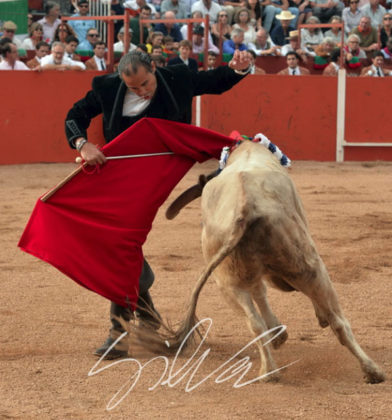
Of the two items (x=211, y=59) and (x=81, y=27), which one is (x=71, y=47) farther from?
(x=211, y=59)

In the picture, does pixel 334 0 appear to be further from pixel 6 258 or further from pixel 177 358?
pixel 177 358

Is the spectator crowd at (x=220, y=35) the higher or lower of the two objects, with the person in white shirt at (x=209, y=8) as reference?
lower

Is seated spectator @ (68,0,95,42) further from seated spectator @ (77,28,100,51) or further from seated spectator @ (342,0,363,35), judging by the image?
seated spectator @ (342,0,363,35)

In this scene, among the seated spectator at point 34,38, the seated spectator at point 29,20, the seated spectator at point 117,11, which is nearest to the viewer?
the seated spectator at point 34,38

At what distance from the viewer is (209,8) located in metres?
12.3

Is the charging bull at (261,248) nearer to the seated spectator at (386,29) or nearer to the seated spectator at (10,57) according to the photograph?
the seated spectator at (10,57)

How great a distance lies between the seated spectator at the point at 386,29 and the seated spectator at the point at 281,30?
145 centimetres

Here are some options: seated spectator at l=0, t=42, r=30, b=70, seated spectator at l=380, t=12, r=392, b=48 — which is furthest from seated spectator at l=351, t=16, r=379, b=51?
seated spectator at l=0, t=42, r=30, b=70

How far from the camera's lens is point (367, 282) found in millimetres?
4699

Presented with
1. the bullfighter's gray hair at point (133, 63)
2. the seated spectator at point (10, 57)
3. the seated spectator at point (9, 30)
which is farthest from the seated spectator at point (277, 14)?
the bullfighter's gray hair at point (133, 63)

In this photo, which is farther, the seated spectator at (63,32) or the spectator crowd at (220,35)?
the seated spectator at (63,32)

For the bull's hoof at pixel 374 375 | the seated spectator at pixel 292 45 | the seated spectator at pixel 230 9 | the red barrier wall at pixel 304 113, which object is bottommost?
the red barrier wall at pixel 304 113

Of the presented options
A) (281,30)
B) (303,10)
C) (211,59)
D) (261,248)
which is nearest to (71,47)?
(211,59)

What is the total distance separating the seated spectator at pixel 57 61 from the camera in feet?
32.4
